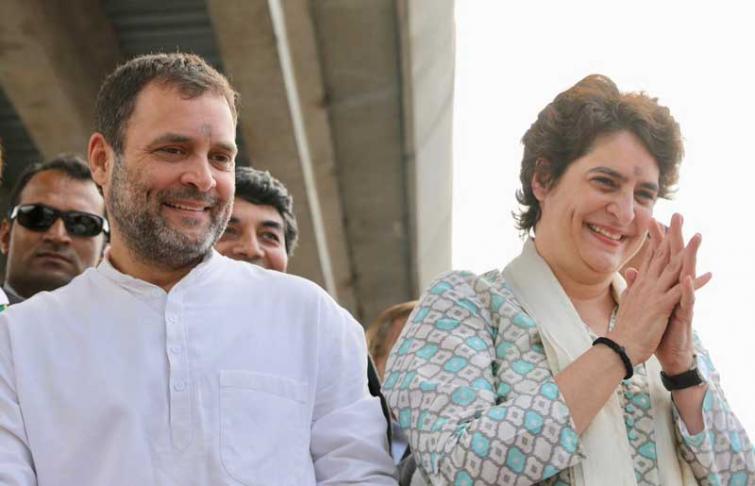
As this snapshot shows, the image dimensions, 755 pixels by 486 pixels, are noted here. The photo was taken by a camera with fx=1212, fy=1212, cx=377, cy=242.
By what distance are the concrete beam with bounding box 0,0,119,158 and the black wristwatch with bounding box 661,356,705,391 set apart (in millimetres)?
6803

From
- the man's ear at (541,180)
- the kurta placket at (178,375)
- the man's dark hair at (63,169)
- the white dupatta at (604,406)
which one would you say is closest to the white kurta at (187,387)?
the kurta placket at (178,375)

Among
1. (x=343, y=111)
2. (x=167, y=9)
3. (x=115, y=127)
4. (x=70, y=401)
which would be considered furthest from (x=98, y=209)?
(x=343, y=111)

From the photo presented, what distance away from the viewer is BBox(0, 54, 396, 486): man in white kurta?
2965 millimetres

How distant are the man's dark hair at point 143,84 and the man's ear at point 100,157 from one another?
0.02 meters

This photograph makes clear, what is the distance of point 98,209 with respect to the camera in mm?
5285

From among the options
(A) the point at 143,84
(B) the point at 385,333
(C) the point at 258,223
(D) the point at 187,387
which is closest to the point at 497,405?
(D) the point at 187,387

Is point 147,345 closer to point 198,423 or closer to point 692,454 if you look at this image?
point 198,423

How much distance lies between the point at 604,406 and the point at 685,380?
0.83ft

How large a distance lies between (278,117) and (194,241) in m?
7.33

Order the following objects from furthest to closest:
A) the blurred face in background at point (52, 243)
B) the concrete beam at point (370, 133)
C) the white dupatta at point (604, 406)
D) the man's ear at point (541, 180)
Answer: the concrete beam at point (370, 133) < the blurred face in background at point (52, 243) < the man's ear at point (541, 180) < the white dupatta at point (604, 406)

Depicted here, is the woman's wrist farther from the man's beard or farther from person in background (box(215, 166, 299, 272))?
person in background (box(215, 166, 299, 272))

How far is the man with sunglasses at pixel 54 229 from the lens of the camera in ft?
16.6

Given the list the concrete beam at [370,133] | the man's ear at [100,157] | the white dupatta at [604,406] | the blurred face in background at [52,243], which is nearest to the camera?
the white dupatta at [604,406]

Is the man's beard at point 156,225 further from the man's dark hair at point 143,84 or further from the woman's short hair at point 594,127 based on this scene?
the woman's short hair at point 594,127
